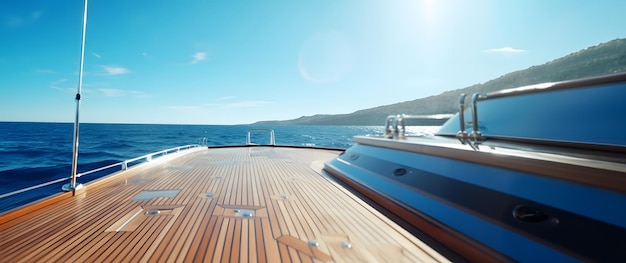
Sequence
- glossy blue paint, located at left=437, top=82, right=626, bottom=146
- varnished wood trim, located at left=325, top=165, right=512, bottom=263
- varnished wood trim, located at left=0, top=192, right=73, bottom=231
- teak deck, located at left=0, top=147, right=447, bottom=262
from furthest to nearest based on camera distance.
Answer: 1. glossy blue paint, located at left=437, top=82, right=626, bottom=146
2. varnished wood trim, located at left=0, top=192, right=73, bottom=231
3. teak deck, located at left=0, top=147, right=447, bottom=262
4. varnished wood trim, located at left=325, top=165, right=512, bottom=263

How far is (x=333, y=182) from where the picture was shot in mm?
4605

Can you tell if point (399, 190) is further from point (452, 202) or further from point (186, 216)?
point (186, 216)

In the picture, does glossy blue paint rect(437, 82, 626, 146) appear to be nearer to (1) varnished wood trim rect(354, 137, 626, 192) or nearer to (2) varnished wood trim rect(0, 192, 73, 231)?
(1) varnished wood trim rect(354, 137, 626, 192)

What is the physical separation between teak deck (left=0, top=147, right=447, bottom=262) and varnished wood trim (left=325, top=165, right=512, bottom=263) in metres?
0.18

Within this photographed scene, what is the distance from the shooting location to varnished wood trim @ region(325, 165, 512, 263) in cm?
183

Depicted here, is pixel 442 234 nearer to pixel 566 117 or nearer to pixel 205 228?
pixel 205 228

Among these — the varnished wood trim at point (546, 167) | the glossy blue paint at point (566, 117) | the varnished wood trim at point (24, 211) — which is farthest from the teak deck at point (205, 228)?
the glossy blue paint at point (566, 117)

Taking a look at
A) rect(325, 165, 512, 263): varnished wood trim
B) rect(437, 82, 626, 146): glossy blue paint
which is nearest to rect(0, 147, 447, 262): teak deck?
rect(325, 165, 512, 263): varnished wood trim

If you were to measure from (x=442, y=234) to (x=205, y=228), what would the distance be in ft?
6.90

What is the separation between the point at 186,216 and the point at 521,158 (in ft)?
10.3

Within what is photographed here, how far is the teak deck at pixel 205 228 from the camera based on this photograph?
78.2 inches

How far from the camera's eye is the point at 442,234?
2.21m

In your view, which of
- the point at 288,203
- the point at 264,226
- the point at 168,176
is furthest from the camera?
the point at 168,176

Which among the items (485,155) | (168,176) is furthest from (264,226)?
(168,176)
